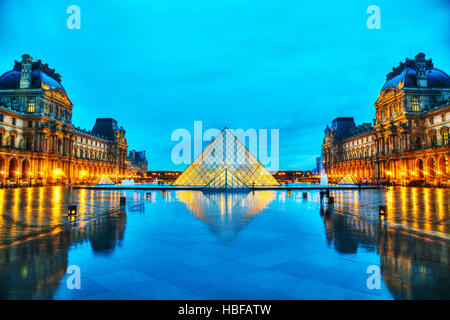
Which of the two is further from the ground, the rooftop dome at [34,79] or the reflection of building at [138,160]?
the rooftop dome at [34,79]

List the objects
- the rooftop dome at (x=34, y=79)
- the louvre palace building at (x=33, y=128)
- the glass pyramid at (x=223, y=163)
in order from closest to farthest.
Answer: the glass pyramid at (x=223, y=163) < the louvre palace building at (x=33, y=128) < the rooftop dome at (x=34, y=79)

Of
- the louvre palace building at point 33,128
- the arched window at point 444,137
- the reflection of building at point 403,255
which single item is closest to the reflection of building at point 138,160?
the louvre palace building at point 33,128

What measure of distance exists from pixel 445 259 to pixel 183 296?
4208 millimetres

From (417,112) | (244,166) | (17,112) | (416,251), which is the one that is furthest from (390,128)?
(17,112)

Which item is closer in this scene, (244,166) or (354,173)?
(244,166)

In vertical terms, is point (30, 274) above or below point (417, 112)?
below

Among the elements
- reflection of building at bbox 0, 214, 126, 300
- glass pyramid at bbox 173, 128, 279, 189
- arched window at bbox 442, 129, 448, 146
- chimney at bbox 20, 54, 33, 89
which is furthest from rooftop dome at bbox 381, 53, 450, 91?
chimney at bbox 20, 54, 33, 89

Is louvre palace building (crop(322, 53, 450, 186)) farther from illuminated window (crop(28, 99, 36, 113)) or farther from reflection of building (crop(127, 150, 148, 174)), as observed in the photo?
reflection of building (crop(127, 150, 148, 174))

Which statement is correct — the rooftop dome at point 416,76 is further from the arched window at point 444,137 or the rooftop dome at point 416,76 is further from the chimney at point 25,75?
the chimney at point 25,75

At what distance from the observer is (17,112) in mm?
37125

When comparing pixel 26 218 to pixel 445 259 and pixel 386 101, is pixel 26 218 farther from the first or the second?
pixel 386 101

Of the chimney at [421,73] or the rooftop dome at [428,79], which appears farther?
the rooftop dome at [428,79]

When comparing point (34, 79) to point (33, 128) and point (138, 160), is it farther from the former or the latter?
point (138, 160)

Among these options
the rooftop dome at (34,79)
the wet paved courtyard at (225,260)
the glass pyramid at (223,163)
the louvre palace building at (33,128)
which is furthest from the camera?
the rooftop dome at (34,79)
